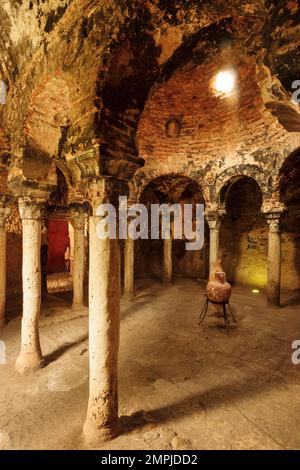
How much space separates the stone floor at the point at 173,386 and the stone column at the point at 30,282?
0.27 meters

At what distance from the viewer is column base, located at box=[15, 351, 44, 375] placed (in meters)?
4.29

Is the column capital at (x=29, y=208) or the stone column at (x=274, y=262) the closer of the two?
the column capital at (x=29, y=208)

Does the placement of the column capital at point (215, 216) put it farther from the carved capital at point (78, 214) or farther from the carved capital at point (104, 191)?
the carved capital at point (104, 191)

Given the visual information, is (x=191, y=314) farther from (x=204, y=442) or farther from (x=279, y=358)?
(x=204, y=442)

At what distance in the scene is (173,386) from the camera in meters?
3.83

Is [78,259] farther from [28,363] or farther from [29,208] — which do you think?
[28,363]

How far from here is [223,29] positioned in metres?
6.37

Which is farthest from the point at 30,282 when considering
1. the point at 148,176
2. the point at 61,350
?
the point at 148,176

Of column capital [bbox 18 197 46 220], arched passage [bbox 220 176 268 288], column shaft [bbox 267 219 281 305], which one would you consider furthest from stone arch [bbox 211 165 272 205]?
column capital [bbox 18 197 46 220]

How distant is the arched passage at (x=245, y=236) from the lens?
10.9 meters

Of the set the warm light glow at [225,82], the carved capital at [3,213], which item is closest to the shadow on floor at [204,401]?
the carved capital at [3,213]

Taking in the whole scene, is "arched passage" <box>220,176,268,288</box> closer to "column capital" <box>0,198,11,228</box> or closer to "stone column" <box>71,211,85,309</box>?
"stone column" <box>71,211,85,309</box>

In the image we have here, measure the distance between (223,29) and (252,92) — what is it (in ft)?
6.76

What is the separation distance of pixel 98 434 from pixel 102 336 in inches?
40.0
